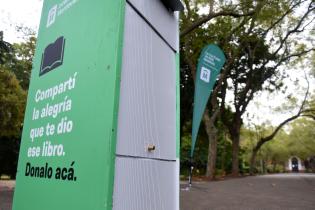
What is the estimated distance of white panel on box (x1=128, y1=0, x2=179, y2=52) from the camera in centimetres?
190

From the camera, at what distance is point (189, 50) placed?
50.5 ft

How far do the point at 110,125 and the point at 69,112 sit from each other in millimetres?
386

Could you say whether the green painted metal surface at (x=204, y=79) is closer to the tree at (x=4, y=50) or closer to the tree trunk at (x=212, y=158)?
the tree at (x=4, y=50)

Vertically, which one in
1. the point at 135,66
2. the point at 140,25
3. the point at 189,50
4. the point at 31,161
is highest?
the point at 189,50

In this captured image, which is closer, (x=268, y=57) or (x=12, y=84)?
(x=12, y=84)

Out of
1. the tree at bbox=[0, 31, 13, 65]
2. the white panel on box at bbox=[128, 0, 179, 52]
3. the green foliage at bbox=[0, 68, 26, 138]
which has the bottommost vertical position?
the white panel on box at bbox=[128, 0, 179, 52]

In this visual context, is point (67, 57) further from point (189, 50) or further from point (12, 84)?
point (189, 50)

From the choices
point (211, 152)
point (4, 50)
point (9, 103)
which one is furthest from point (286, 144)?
point (4, 50)

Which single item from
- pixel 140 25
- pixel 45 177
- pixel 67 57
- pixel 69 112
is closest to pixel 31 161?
pixel 45 177

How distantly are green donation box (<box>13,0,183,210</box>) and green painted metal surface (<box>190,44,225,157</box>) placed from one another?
3.56ft

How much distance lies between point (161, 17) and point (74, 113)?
0.95 meters

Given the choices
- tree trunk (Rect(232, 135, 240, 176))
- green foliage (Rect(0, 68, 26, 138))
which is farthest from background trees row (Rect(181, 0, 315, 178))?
green foliage (Rect(0, 68, 26, 138))

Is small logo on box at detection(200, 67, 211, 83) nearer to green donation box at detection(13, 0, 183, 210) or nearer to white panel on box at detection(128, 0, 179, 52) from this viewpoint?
white panel on box at detection(128, 0, 179, 52)

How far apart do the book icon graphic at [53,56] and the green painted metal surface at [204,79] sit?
1688 mm
